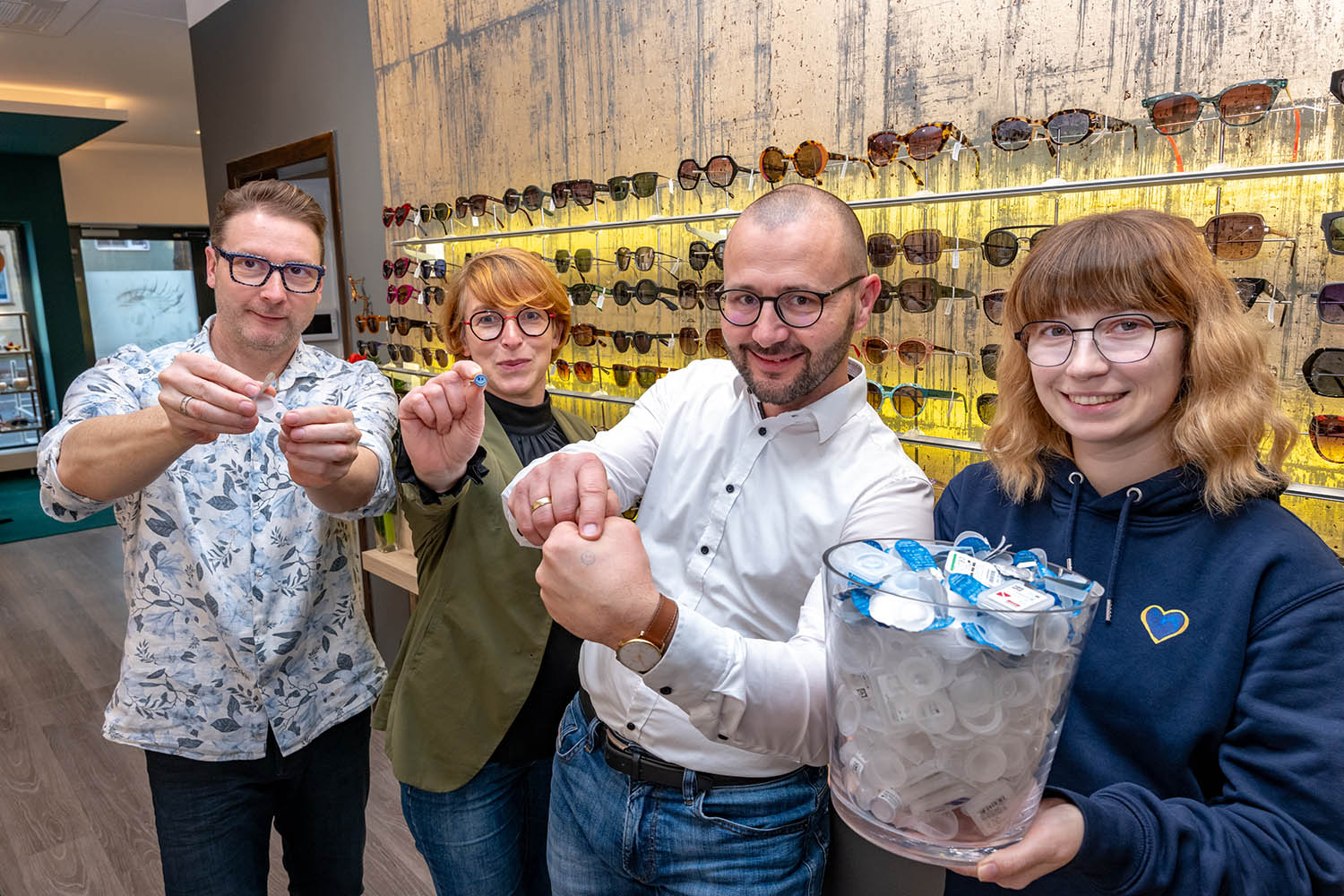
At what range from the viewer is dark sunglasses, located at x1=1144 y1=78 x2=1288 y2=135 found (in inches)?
68.9

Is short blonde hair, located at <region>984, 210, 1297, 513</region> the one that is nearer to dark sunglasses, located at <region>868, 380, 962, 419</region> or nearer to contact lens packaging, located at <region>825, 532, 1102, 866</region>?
contact lens packaging, located at <region>825, 532, 1102, 866</region>

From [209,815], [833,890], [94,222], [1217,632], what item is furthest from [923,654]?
[94,222]

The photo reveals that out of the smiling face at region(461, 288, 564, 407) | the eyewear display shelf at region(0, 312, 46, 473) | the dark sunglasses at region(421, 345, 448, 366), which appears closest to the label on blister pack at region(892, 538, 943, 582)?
the smiling face at region(461, 288, 564, 407)

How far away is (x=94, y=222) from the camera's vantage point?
32.9 feet

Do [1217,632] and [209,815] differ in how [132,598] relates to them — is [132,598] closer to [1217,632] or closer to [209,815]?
[209,815]

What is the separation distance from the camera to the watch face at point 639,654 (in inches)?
35.5

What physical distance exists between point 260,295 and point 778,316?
1.07 meters

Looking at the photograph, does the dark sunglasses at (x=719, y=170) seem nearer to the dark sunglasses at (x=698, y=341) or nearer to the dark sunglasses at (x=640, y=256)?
the dark sunglasses at (x=640, y=256)

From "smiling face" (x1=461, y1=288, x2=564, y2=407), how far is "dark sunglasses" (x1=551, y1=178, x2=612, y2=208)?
1.36 meters

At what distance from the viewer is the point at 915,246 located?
7.75 feet

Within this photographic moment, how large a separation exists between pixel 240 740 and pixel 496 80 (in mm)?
3167

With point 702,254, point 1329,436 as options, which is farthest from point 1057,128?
point 702,254

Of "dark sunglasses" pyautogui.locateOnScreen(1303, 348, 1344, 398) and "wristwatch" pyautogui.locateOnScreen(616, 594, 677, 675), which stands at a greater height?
"dark sunglasses" pyautogui.locateOnScreen(1303, 348, 1344, 398)

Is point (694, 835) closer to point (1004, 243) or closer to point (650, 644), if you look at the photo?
point (650, 644)
